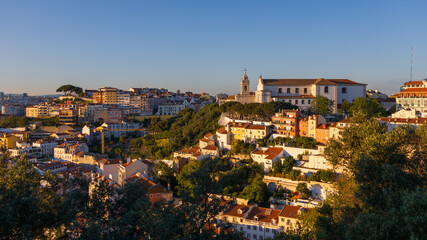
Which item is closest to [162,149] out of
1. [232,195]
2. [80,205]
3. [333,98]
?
[232,195]

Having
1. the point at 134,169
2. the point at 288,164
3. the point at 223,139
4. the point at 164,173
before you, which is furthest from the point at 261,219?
the point at 223,139

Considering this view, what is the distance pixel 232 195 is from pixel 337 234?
12048mm

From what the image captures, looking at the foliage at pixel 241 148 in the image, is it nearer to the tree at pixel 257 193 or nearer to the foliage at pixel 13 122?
the tree at pixel 257 193

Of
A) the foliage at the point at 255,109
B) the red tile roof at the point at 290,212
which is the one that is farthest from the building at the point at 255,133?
the red tile roof at the point at 290,212

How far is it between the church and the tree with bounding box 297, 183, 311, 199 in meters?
18.0

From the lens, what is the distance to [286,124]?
91.2 feet

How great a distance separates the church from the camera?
3722cm

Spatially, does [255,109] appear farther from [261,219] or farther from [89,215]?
[89,215]

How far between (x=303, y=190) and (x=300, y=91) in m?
21.2

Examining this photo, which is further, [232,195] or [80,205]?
[232,195]

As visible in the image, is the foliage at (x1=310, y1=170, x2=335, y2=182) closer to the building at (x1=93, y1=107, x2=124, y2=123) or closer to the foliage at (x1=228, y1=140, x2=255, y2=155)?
the foliage at (x1=228, y1=140, x2=255, y2=155)

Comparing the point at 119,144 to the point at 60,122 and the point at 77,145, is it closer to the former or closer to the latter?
the point at 77,145

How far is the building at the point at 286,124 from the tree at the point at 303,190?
7346mm

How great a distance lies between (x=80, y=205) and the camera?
1109 centimetres
